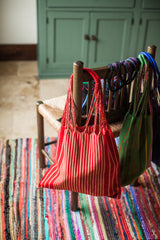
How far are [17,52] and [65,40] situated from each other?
73 cm

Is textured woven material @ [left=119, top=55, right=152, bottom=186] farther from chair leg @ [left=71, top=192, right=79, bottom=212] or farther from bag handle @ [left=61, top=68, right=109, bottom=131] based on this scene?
chair leg @ [left=71, top=192, right=79, bottom=212]

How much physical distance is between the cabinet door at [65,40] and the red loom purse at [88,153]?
1.66 metres

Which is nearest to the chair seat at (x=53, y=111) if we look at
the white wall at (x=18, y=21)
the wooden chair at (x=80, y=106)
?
the wooden chair at (x=80, y=106)

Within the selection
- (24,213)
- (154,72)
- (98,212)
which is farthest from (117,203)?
(154,72)

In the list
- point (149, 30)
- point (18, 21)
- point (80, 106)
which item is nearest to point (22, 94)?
point (18, 21)

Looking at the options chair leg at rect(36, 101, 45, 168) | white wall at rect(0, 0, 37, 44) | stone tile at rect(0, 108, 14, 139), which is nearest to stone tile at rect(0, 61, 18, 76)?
white wall at rect(0, 0, 37, 44)

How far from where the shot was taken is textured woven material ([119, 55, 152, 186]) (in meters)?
1.17

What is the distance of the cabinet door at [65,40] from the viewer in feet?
8.48

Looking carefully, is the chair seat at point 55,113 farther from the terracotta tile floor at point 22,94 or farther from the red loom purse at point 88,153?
the terracotta tile floor at point 22,94

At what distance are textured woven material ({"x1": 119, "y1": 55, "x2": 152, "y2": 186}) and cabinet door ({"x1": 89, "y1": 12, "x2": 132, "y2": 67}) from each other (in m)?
1.62

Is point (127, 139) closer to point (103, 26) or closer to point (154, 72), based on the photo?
point (154, 72)

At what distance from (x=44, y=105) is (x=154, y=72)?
0.64 m

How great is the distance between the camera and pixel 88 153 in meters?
1.10

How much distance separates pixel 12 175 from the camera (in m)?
1.70
